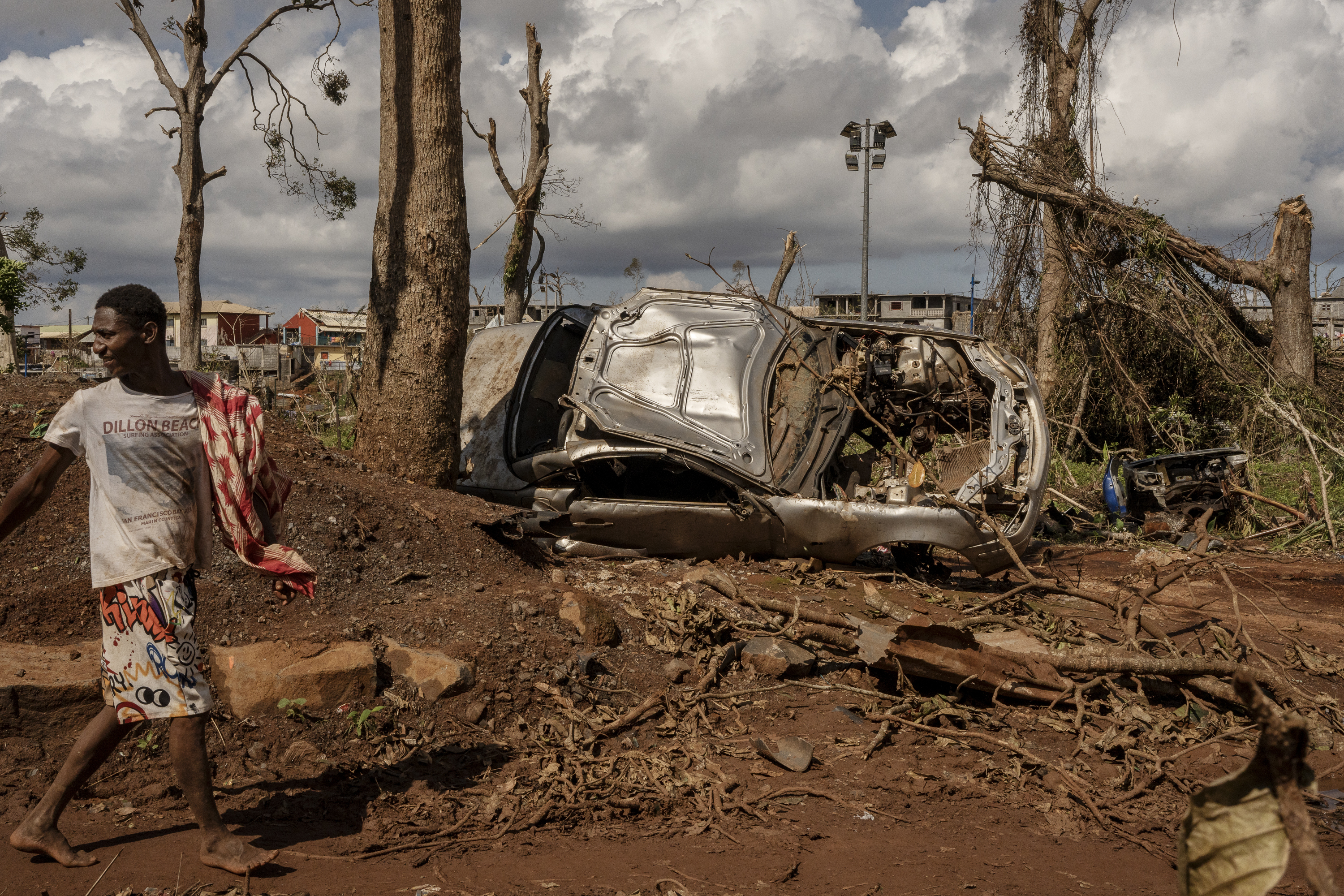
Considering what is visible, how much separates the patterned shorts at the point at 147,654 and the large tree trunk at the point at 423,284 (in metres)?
4.03

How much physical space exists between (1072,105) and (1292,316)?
4515mm

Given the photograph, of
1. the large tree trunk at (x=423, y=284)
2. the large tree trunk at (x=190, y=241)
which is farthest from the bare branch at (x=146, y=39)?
the large tree trunk at (x=423, y=284)

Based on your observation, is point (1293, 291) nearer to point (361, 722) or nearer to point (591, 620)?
point (591, 620)

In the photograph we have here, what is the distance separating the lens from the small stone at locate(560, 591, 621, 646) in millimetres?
A: 4945

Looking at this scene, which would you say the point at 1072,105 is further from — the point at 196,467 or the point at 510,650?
the point at 196,467

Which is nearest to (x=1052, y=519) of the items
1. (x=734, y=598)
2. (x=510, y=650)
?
(x=734, y=598)

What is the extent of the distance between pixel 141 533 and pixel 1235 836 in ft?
9.44

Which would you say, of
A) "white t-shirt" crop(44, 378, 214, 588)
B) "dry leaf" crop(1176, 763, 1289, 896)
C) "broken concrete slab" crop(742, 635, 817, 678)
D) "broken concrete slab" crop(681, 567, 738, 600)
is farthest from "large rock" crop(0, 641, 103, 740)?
"dry leaf" crop(1176, 763, 1289, 896)

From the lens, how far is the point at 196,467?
9.89 feet

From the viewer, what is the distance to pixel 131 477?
2.87 m

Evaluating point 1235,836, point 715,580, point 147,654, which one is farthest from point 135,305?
point 715,580

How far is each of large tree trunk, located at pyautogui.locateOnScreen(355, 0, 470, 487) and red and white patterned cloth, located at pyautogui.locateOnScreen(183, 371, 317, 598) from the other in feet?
12.3

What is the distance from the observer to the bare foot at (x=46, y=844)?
2910 millimetres

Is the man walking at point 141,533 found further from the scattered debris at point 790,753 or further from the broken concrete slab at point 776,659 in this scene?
the broken concrete slab at point 776,659
